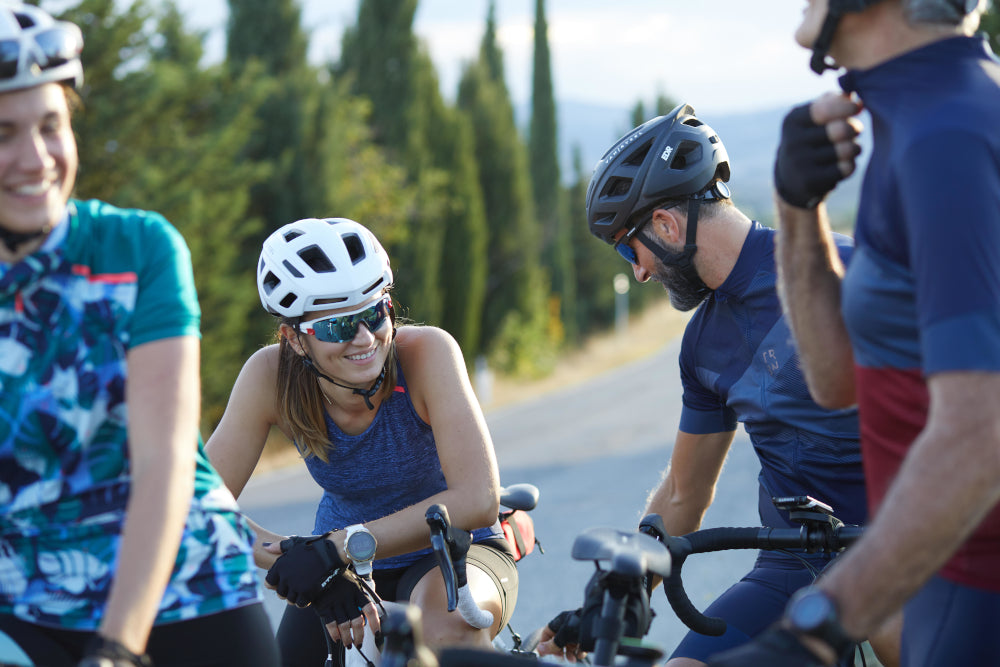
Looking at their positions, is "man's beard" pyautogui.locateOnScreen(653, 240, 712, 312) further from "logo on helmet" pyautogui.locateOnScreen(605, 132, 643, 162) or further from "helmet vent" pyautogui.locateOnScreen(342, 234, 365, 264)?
"helmet vent" pyautogui.locateOnScreen(342, 234, 365, 264)

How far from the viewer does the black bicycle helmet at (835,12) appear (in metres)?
1.90

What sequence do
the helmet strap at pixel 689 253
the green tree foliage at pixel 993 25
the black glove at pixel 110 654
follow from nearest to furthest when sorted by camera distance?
the black glove at pixel 110 654, the helmet strap at pixel 689 253, the green tree foliage at pixel 993 25

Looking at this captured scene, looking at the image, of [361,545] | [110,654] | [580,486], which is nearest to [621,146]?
[361,545]

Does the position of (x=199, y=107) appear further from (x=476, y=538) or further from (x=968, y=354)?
(x=968, y=354)

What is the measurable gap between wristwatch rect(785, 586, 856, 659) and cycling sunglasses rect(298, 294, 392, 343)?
7.39 ft

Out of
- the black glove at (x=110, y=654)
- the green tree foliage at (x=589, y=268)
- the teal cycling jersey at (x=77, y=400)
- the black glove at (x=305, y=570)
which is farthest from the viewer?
the green tree foliage at (x=589, y=268)

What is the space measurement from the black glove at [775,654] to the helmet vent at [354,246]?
7.77 ft

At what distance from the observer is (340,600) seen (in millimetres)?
3068

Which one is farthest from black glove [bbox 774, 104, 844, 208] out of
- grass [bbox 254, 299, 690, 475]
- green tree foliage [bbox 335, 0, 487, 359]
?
green tree foliage [bbox 335, 0, 487, 359]

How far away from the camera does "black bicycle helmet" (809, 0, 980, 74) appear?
1897 mm

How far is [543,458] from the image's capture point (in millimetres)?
15422

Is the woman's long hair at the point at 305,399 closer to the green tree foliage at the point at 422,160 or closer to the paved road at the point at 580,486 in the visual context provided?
the paved road at the point at 580,486

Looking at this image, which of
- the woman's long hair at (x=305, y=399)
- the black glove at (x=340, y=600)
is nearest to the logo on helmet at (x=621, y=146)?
the woman's long hair at (x=305, y=399)

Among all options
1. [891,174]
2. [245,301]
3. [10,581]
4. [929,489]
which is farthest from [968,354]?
[245,301]
